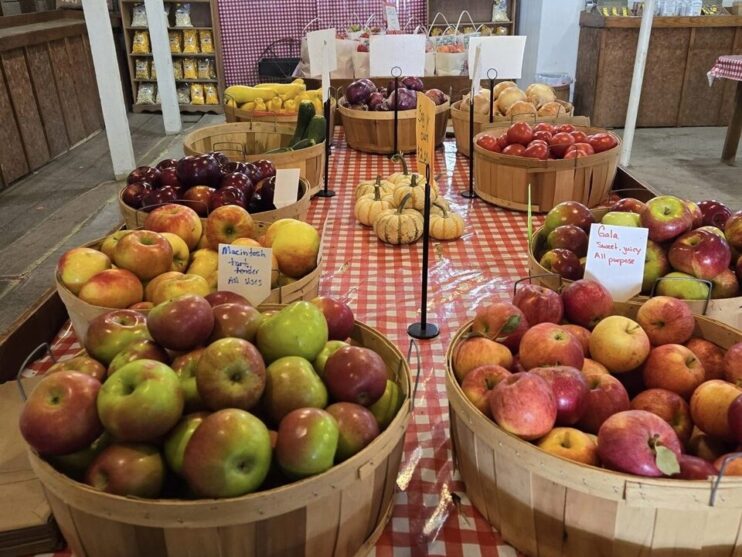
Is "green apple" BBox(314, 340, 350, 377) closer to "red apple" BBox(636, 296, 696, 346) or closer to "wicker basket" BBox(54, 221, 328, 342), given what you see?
"wicker basket" BBox(54, 221, 328, 342)

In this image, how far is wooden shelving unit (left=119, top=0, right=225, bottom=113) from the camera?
8.21 meters

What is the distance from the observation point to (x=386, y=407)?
3.63 feet

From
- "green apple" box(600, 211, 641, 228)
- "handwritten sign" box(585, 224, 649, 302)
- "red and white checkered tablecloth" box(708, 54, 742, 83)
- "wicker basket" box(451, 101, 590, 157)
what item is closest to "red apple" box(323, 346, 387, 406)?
"handwritten sign" box(585, 224, 649, 302)

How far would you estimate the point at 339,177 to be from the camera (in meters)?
3.52

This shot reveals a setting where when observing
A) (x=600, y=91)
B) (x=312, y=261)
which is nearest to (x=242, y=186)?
(x=312, y=261)

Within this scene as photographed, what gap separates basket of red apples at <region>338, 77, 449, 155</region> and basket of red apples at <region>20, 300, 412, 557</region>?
9.02ft

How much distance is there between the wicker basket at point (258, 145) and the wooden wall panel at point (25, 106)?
11.5 feet

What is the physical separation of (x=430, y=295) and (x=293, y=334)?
1129 millimetres

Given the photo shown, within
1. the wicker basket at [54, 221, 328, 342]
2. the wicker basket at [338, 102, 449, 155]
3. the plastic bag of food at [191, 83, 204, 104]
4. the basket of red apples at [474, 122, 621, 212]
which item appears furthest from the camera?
the plastic bag of food at [191, 83, 204, 104]

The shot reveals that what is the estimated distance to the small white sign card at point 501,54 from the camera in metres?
2.94

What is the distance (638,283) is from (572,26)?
7210 mm

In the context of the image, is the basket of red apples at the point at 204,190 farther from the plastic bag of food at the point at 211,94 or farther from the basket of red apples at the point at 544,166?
the plastic bag of food at the point at 211,94

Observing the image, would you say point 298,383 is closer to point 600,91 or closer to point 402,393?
point 402,393

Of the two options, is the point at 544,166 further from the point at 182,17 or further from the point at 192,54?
the point at 182,17
